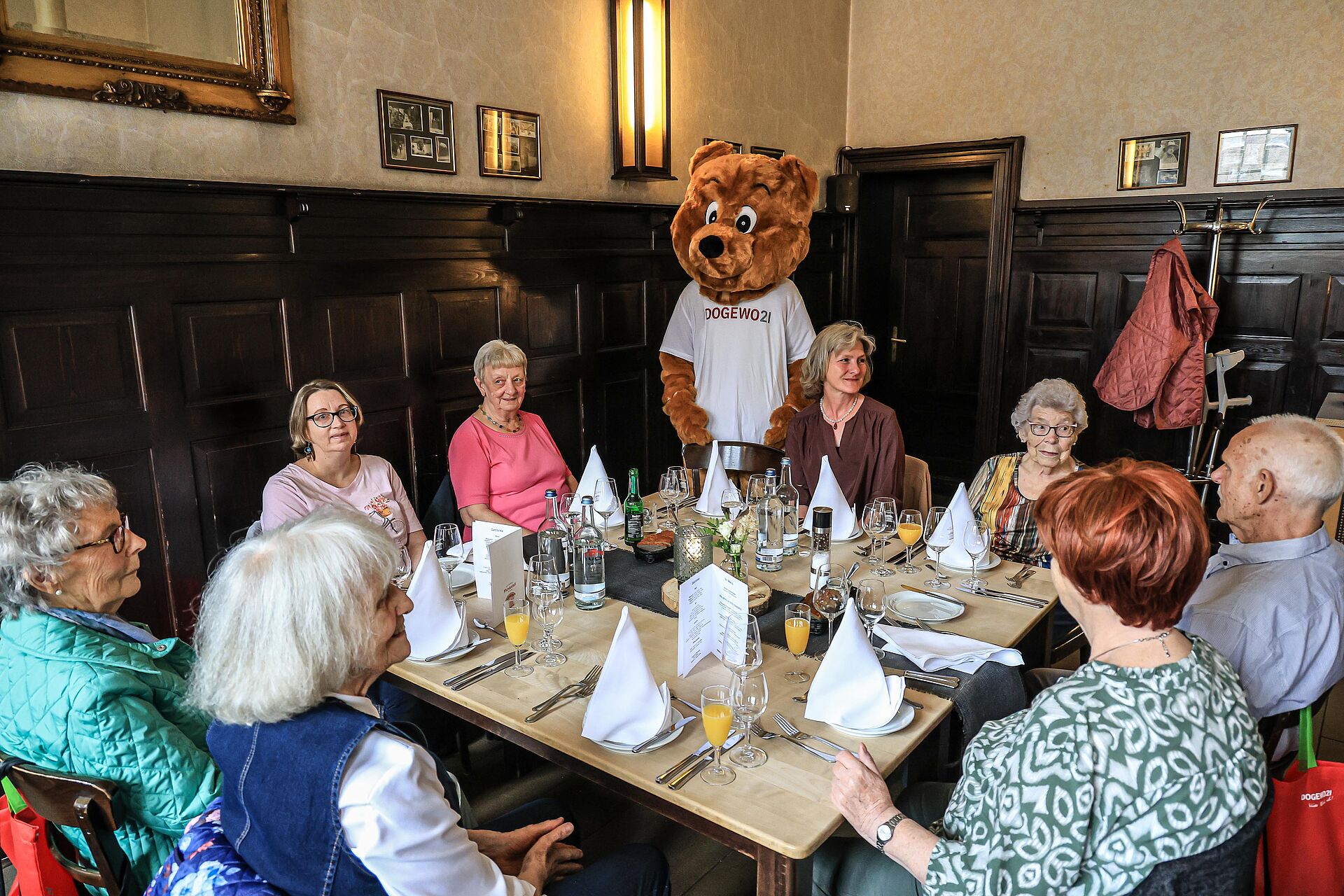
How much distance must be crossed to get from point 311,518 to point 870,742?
105 cm

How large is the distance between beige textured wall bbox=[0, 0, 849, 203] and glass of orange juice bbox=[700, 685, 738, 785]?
248cm

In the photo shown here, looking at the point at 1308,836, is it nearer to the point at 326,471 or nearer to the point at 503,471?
the point at 503,471

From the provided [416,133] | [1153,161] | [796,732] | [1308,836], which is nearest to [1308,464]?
[1308,836]

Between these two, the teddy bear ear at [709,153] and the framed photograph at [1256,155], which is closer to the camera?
the teddy bear ear at [709,153]

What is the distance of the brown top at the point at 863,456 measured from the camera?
129 inches

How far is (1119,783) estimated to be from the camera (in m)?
1.17

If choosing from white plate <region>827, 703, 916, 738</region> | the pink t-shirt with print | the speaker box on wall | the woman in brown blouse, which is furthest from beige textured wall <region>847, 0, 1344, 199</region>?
white plate <region>827, 703, 916, 738</region>

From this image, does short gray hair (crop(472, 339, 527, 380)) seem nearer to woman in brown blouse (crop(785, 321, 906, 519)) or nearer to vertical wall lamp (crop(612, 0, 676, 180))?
woman in brown blouse (crop(785, 321, 906, 519))

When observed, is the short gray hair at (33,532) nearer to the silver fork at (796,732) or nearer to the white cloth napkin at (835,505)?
the silver fork at (796,732)

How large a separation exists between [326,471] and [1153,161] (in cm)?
461

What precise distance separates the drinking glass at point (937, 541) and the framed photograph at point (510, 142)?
2462 mm

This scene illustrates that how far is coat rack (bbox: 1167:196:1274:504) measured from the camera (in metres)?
4.43

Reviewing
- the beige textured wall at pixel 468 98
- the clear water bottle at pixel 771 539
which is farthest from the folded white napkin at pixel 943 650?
the beige textured wall at pixel 468 98

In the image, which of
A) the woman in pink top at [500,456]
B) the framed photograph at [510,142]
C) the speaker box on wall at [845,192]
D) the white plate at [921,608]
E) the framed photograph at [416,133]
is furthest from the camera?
the speaker box on wall at [845,192]
